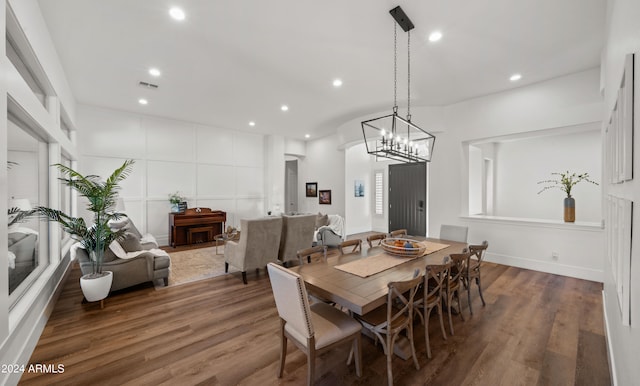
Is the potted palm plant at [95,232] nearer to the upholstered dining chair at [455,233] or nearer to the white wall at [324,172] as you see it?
the upholstered dining chair at [455,233]

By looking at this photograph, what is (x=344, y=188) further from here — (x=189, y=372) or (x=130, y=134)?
(x=189, y=372)

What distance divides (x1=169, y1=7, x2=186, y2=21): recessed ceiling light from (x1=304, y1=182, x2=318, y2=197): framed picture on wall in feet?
21.1

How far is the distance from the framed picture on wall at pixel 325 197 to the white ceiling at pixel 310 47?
367cm

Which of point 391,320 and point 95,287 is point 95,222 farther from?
point 391,320

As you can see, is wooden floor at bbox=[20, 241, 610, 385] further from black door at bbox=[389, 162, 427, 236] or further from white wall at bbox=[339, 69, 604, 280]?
black door at bbox=[389, 162, 427, 236]

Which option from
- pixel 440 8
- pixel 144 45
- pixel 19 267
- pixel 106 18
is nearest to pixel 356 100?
pixel 440 8

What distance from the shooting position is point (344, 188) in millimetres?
7738

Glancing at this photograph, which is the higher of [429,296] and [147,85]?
[147,85]

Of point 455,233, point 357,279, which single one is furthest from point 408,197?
point 357,279

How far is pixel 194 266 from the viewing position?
4602 mm

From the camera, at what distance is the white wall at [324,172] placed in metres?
7.93

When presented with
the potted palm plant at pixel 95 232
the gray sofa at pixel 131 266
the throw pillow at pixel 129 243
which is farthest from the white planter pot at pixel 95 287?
the throw pillow at pixel 129 243

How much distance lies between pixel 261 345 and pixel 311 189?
6.82 m

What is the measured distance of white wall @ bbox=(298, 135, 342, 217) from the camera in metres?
7.93
